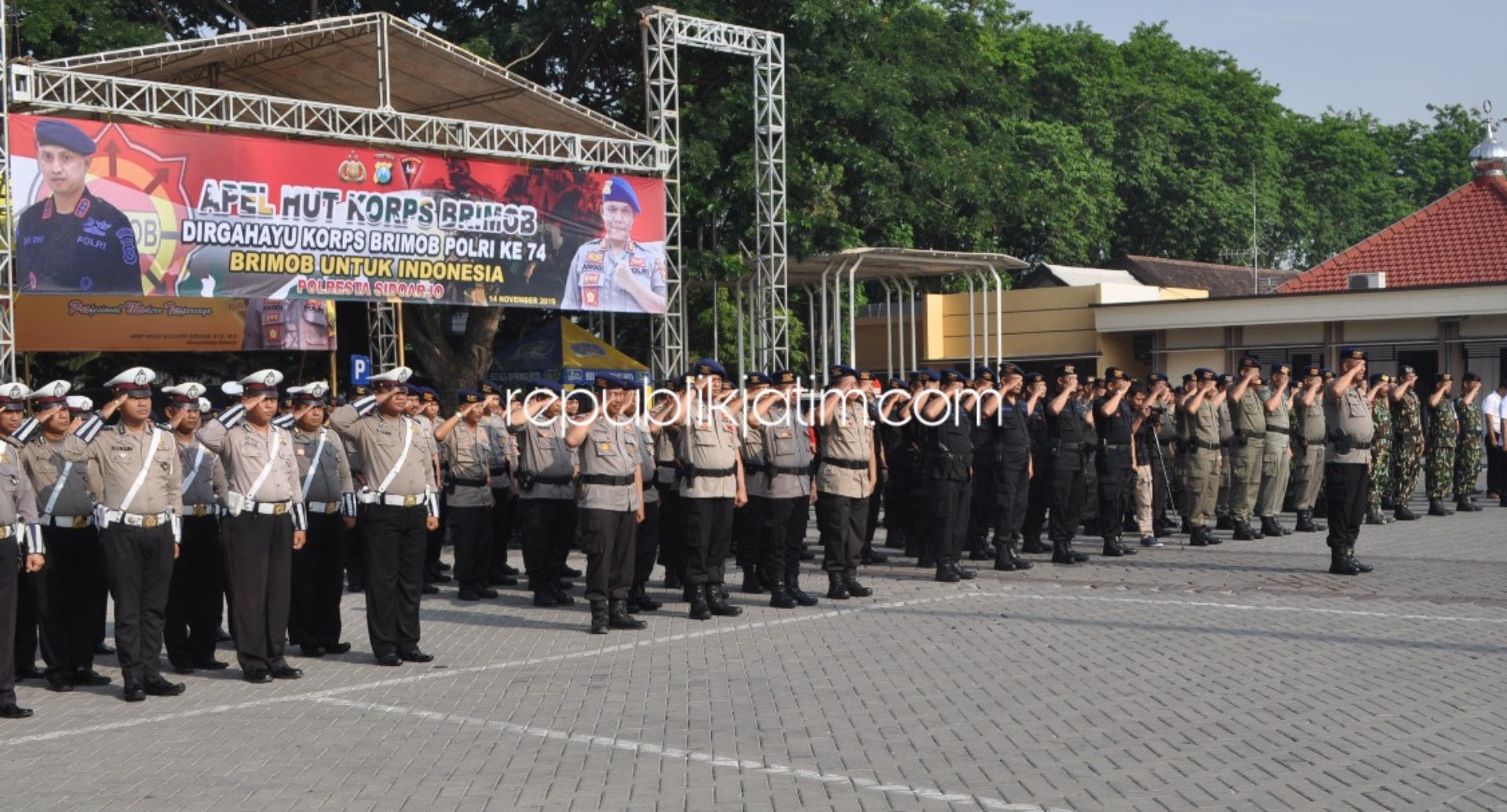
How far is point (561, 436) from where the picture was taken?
1309cm

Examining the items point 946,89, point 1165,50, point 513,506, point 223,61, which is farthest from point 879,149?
point 1165,50

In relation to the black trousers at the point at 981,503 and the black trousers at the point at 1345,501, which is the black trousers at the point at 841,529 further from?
the black trousers at the point at 1345,501

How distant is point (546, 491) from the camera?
1309cm

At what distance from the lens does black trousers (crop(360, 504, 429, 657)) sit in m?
9.78

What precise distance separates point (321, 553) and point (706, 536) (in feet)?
8.67

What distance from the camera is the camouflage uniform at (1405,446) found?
17.8 meters

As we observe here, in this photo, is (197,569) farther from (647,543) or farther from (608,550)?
(647,543)

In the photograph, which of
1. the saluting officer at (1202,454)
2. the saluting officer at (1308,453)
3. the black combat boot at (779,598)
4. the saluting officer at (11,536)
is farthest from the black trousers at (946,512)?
the saluting officer at (11,536)

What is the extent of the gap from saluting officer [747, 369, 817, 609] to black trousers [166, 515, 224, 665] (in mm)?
3994

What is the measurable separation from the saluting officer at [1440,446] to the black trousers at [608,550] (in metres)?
11.2

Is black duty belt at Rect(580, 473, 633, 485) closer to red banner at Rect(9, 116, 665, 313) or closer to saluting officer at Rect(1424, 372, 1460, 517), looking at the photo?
red banner at Rect(9, 116, 665, 313)

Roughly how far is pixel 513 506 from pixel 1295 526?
8.14 m

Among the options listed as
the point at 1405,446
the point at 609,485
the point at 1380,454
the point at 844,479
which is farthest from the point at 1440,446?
the point at 609,485

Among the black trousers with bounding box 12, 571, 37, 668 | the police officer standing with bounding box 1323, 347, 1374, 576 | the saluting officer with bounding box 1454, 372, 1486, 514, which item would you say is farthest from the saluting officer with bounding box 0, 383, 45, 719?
the saluting officer with bounding box 1454, 372, 1486, 514
